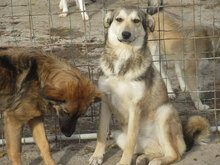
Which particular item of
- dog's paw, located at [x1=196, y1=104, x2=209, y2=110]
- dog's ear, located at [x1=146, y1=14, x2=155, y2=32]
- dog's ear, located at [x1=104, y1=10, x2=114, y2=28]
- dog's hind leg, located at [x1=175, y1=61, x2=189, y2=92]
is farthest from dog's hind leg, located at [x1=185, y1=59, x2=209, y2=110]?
dog's ear, located at [x1=104, y1=10, x2=114, y2=28]

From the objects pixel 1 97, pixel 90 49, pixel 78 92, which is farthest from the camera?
pixel 90 49

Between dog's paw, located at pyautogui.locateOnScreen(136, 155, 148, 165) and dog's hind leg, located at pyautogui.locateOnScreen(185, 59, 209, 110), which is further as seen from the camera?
dog's hind leg, located at pyautogui.locateOnScreen(185, 59, 209, 110)

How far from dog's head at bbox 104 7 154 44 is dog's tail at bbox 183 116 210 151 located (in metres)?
1.21

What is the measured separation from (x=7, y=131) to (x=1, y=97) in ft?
1.19

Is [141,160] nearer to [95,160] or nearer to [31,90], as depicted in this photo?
[95,160]

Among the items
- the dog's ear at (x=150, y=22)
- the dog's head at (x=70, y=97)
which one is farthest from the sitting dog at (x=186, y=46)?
the dog's head at (x=70, y=97)

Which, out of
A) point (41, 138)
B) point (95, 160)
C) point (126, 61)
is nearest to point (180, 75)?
point (126, 61)

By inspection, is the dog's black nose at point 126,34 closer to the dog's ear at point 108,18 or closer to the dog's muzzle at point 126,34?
the dog's muzzle at point 126,34

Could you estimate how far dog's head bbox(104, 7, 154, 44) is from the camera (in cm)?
450

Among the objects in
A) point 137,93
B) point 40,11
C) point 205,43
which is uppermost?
point 40,11

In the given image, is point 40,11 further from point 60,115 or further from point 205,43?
point 60,115

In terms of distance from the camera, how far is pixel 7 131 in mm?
4078

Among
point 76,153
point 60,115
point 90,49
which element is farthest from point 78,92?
point 90,49

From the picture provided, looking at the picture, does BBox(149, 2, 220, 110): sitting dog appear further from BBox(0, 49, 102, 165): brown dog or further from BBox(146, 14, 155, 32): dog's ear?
BBox(0, 49, 102, 165): brown dog
